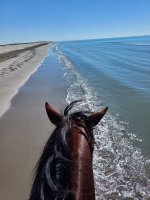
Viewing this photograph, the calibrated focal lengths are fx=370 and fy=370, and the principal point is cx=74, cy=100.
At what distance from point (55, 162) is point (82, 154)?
0.28 meters

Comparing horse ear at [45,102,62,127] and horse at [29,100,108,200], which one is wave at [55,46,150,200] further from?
horse at [29,100,108,200]

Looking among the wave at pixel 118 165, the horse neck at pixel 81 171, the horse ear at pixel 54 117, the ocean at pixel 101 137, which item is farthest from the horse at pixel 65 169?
the ocean at pixel 101 137

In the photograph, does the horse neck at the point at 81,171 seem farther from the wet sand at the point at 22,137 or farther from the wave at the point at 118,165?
the wet sand at the point at 22,137

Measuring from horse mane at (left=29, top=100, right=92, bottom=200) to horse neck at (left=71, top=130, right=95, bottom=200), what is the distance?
4 cm

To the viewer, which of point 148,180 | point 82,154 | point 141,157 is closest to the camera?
point 82,154

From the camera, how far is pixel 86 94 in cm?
1410

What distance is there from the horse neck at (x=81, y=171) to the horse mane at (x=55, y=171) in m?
0.04

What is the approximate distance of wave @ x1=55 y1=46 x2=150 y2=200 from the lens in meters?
5.68

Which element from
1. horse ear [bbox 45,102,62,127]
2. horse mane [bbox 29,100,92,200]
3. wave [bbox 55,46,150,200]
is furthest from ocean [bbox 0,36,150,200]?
horse mane [bbox 29,100,92,200]

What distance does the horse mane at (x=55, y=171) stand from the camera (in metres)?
1.79

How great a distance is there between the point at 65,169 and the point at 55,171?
59mm

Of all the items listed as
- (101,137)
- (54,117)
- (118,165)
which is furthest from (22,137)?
(54,117)

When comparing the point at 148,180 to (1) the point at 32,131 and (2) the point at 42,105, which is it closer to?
(1) the point at 32,131

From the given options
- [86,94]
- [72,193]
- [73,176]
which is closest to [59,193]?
[72,193]
